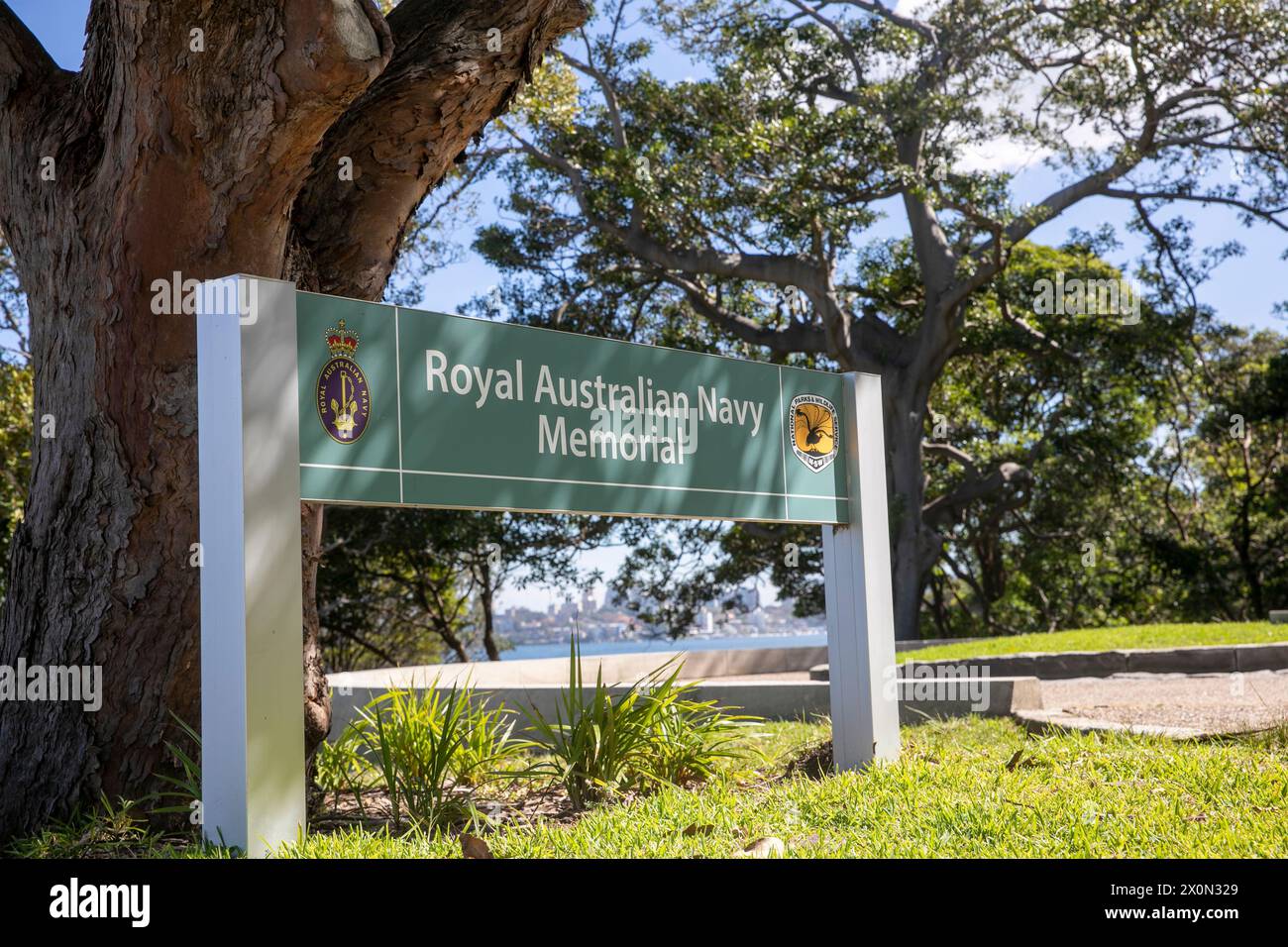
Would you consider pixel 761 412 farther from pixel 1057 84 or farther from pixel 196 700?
pixel 1057 84

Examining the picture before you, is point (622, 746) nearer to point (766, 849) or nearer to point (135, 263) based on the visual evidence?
point (766, 849)

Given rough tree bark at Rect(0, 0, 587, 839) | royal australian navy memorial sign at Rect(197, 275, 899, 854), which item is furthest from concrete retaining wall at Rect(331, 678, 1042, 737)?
rough tree bark at Rect(0, 0, 587, 839)

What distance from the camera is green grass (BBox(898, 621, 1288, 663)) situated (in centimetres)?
1238

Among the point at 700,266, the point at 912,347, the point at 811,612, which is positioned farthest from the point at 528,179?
the point at 811,612

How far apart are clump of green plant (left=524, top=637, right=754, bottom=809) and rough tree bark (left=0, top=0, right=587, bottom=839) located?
127 centimetres

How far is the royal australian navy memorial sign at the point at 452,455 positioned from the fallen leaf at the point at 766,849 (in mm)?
1668

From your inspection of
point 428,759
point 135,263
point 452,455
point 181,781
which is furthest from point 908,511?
point 135,263

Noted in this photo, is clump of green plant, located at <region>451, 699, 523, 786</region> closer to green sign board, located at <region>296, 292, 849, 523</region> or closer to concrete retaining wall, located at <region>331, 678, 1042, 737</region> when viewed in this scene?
green sign board, located at <region>296, 292, 849, 523</region>

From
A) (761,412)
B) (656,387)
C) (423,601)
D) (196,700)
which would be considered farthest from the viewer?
(423,601)

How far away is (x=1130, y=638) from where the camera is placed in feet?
44.0

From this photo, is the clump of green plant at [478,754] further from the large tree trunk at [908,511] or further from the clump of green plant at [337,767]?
the large tree trunk at [908,511]

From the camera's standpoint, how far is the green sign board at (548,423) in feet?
15.1

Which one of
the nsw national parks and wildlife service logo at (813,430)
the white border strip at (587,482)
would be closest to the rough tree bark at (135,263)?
the white border strip at (587,482)
